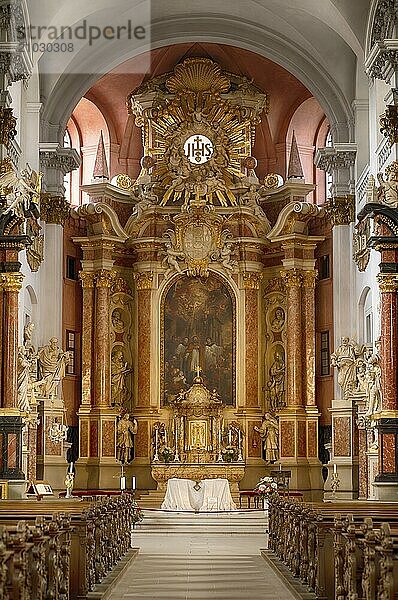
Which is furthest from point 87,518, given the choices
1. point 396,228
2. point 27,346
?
point 27,346

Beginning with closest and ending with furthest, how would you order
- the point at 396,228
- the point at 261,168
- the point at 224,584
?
1. the point at 224,584
2. the point at 396,228
3. the point at 261,168

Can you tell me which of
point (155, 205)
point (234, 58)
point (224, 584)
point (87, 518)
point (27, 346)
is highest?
point (234, 58)

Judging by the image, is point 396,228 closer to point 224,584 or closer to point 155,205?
point 224,584

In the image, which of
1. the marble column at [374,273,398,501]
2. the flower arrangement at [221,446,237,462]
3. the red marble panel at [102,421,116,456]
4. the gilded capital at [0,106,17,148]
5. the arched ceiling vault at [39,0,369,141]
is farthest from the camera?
the red marble panel at [102,421,116,456]

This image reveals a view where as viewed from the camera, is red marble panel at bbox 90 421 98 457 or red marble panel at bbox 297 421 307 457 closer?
red marble panel at bbox 297 421 307 457

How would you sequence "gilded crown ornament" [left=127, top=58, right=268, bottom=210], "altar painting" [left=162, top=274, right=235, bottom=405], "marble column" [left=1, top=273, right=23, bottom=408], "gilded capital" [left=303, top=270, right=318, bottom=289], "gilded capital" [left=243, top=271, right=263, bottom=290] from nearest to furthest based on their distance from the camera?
1. "marble column" [left=1, top=273, right=23, bottom=408]
2. "gilded capital" [left=303, top=270, right=318, bottom=289]
3. "altar painting" [left=162, top=274, right=235, bottom=405]
4. "gilded capital" [left=243, top=271, right=263, bottom=290]
5. "gilded crown ornament" [left=127, top=58, right=268, bottom=210]

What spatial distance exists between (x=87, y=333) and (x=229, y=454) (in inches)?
188

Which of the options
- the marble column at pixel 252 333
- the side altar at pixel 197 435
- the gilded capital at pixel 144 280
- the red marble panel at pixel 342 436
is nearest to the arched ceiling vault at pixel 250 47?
the gilded capital at pixel 144 280

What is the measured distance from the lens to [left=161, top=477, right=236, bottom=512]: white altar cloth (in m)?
27.4

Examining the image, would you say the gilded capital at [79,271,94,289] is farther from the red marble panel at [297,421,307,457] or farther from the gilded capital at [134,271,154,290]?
the red marble panel at [297,421,307,457]

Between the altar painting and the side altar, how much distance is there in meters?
0.42

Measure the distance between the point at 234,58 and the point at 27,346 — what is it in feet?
37.2

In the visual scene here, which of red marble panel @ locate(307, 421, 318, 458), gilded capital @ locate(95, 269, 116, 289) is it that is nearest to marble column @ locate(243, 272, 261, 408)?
red marble panel @ locate(307, 421, 318, 458)

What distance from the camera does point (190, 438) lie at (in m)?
30.7
